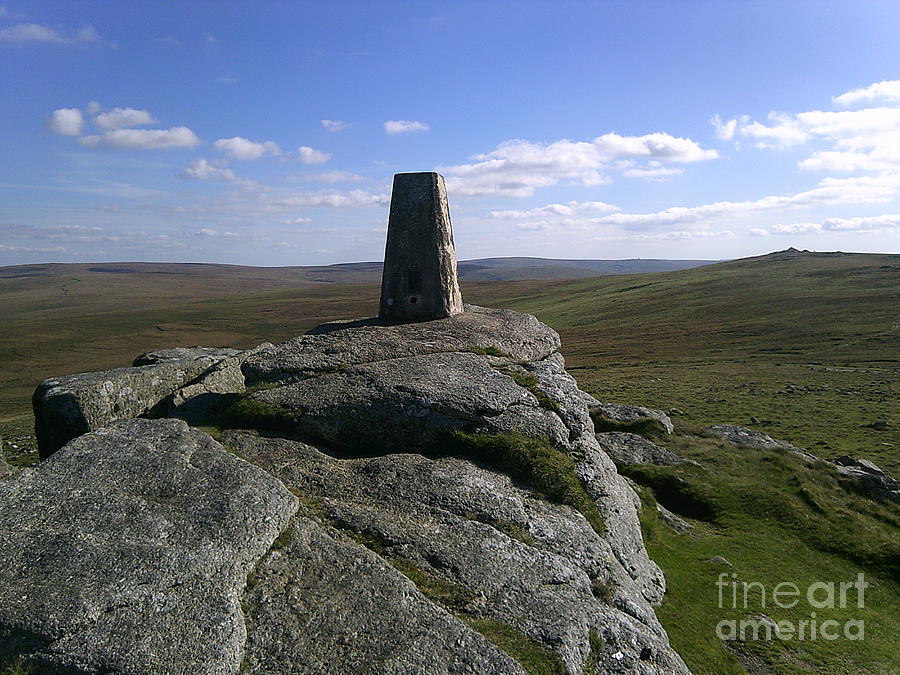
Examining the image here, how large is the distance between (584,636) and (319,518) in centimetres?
519

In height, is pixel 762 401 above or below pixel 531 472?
below

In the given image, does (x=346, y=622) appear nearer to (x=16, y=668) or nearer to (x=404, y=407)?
(x=16, y=668)

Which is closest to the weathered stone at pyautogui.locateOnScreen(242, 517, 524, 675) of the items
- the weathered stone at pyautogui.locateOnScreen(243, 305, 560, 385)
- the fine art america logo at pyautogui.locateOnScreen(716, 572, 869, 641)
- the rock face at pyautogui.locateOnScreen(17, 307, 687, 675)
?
the rock face at pyautogui.locateOnScreen(17, 307, 687, 675)

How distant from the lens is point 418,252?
66.6 feet

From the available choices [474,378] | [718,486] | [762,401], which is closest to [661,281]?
[762,401]

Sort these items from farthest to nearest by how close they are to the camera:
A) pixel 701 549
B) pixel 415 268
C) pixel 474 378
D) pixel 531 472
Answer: pixel 415 268 → pixel 701 549 → pixel 474 378 → pixel 531 472

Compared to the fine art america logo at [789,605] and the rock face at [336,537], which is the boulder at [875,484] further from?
the rock face at [336,537]

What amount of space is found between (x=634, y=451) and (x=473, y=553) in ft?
59.3

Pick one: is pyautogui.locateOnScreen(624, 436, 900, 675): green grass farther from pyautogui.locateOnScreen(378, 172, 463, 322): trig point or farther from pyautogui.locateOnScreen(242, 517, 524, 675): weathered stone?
pyautogui.locateOnScreen(378, 172, 463, 322): trig point

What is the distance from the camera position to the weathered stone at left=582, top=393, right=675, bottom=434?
30453 millimetres

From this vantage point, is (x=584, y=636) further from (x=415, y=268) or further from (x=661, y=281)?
(x=661, y=281)

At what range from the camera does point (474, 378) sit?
16.0m

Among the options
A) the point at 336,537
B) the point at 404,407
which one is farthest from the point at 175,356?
the point at 336,537

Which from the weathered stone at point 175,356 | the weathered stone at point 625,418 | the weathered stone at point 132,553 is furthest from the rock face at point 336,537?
the weathered stone at point 625,418
